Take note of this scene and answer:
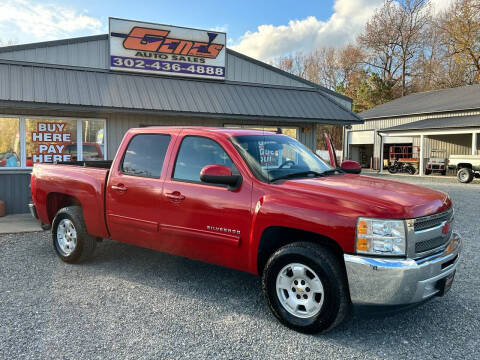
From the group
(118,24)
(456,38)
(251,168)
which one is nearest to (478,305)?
(251,168)

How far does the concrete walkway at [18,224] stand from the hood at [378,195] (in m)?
6.37

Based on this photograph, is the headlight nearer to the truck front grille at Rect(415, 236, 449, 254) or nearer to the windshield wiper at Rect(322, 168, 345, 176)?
the truck front grille at Rect(415, 236, 449, 254)

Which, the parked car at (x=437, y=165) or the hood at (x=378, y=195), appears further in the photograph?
the parked car at (x=437, y=165)

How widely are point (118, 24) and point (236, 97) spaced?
381cm

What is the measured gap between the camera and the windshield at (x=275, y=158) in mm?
4098

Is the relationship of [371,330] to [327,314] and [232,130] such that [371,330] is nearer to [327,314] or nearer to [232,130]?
[327,314]

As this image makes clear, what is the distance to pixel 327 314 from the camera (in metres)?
3.42

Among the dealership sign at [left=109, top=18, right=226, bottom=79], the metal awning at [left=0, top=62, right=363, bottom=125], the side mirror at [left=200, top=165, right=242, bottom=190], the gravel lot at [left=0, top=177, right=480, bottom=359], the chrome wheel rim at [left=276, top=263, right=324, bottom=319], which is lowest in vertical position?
the gravel lot at [left=0, top=177, right=480, bottom=359]

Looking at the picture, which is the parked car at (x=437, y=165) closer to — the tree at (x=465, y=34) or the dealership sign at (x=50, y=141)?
the tree at (x=465, y=34)

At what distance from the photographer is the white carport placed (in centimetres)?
2291

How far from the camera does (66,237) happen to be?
569 centimetres

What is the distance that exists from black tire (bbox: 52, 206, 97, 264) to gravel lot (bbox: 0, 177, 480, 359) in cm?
14

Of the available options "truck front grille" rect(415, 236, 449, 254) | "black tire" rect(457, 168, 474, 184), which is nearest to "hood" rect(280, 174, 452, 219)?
"truck front grille" rect(415, 236, 449, 254)

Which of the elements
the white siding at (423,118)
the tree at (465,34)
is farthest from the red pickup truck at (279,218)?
the tree at (465,34)
